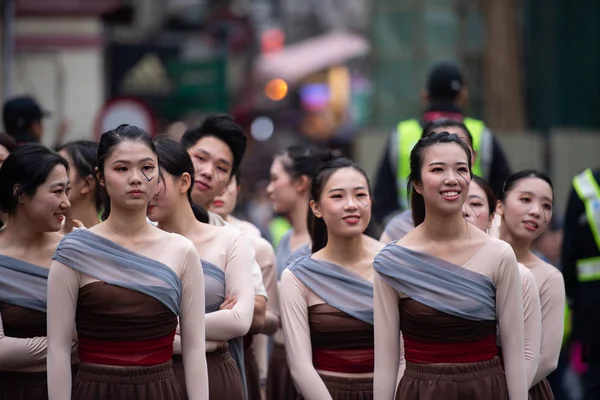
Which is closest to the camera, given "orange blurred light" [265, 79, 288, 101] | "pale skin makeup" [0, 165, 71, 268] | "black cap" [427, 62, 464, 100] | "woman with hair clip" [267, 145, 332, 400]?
"pale skin makeup" [0, 165, 71, 268]

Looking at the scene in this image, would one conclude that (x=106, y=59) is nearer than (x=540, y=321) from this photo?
No

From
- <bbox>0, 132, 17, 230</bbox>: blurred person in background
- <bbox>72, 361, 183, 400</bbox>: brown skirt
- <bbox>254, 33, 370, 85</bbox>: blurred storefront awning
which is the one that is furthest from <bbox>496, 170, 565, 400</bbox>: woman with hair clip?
<bbox>254, 33, 370, 85</bbox>: blurred storefront awning

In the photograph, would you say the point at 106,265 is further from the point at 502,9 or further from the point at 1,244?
the point at 502,9

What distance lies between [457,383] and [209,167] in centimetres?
265

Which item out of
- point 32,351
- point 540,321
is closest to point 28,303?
point 32,351

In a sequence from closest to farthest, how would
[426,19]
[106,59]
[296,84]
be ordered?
[426,19] → [106,59] → [296,84]

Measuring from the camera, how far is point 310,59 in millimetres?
44594

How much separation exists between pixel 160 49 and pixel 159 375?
52.6ft

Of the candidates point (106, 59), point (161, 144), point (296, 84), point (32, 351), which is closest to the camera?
point (32, 351)

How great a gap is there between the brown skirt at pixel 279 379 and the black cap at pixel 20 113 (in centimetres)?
246

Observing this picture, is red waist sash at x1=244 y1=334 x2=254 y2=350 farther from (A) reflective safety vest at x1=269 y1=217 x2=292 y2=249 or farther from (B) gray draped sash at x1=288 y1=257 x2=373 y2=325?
(A) reflective safety vest at x1=269 y1=217 x2=292 y2=249

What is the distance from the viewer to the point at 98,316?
6910mm

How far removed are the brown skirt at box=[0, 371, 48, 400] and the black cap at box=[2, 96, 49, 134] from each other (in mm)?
3359

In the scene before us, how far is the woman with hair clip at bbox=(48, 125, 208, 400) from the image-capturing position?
22.6ft
